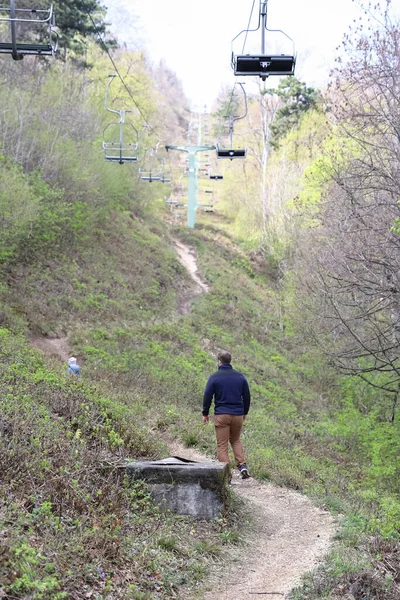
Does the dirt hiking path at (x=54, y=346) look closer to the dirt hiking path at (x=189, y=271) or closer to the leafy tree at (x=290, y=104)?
the dirt hiking path at (x=189, y=271)

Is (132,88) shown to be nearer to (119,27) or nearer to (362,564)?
(119,27)

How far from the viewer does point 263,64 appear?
31.0ft

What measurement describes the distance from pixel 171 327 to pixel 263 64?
62.1 ft

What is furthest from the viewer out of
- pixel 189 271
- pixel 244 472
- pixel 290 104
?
pixel 290 104

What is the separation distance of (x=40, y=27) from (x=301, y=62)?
1051 inches

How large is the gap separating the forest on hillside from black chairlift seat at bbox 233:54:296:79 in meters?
3.19

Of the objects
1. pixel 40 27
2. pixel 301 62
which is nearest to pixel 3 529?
pixel 40 27

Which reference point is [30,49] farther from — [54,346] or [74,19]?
[74,19]

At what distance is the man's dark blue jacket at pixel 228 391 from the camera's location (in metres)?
9.63

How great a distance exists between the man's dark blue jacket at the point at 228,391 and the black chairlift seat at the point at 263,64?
4347mm

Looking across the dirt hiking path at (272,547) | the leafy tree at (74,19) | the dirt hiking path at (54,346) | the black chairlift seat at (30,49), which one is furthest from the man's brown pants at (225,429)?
the leafy tree at (74,19)

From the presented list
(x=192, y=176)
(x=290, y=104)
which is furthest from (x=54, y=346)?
(x=290, y=104)

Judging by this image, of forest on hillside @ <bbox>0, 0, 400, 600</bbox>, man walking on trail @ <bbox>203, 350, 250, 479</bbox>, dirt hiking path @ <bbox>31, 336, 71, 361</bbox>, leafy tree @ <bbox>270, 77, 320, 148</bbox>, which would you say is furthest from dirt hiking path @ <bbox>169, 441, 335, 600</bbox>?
leafy tree @ <bbox>270, 77, 320, 148</bbox>

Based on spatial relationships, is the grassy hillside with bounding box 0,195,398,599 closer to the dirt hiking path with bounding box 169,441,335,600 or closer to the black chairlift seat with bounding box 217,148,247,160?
the dirt hiking path with bounding box 169,441,335,600
